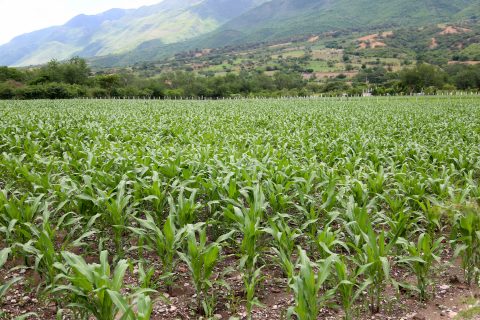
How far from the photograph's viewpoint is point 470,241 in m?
4.30

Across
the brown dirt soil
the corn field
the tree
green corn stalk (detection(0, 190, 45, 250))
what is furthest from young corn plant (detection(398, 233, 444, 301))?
the tree

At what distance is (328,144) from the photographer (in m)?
11.1

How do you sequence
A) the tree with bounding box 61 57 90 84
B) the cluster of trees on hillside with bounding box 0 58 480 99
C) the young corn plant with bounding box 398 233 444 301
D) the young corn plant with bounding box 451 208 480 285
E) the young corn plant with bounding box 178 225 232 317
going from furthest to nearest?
the tree with bounding box 61 57 90 84 < the cluster of trees on hillside with bounding box 0 58 480 99 < the young corn plant with bounding box 451 208 480 285 < the young corn plant with bounding box 398 233 444 301 < the young corn plant with bounding box 178 225 232 317

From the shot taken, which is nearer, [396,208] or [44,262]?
[44,262]

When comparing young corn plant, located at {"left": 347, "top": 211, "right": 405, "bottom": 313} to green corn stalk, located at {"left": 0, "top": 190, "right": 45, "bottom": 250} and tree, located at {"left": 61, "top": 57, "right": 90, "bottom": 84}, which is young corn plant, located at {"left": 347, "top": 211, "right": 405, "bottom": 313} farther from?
tree, located at {"left": 61, "top": 57, "right": 90, "bottom": 84}

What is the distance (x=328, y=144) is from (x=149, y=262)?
7.71m

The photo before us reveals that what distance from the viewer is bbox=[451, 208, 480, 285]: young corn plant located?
4.27m

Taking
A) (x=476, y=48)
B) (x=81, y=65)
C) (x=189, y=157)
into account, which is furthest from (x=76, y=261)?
(x=476, y=48)

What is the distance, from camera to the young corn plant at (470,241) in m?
4.27

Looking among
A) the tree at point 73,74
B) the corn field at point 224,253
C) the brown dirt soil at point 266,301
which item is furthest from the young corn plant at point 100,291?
the tree at point 73,74

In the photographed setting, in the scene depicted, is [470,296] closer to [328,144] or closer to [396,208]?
[396,208]

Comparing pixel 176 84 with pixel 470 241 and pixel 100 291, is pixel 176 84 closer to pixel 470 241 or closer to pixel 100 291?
pixel 470 241

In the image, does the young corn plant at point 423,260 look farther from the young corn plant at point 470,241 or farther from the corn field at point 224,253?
the young corn plant at point 470,241

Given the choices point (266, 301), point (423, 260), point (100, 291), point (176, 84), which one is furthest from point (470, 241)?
point (176, 84)
